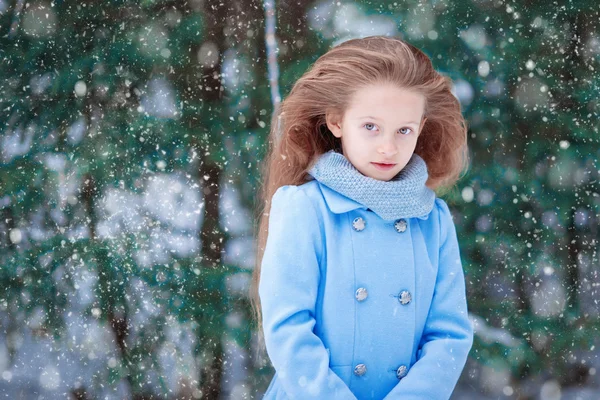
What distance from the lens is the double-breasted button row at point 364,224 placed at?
6.45 ft

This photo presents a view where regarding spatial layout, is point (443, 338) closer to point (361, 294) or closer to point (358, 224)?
point (361, 294)

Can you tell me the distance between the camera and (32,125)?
126 inches

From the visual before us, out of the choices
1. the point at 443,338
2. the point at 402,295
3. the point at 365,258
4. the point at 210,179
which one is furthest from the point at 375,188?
the point at 210,179

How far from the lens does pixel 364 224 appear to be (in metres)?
1.98

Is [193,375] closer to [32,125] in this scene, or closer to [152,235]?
[152,235]

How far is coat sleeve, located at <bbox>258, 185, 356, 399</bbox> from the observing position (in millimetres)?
1825

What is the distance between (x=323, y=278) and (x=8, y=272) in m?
1.90

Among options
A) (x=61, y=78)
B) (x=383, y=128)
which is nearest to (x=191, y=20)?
(x=61, y=78)

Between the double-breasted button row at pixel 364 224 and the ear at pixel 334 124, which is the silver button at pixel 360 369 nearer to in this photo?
the double-breasted button row at pixel 364 224

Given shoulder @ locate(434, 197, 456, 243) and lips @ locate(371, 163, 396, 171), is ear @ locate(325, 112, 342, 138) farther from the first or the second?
shoulder @ locate(434, 197, 456, 243)

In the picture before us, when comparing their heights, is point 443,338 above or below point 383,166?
below

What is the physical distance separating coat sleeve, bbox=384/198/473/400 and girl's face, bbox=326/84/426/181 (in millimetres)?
287

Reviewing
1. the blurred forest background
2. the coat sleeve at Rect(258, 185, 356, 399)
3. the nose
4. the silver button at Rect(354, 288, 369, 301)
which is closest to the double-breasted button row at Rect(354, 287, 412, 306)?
the silver button at Rect(354, 288, 369, 301)

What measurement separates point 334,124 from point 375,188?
0.24 metres
